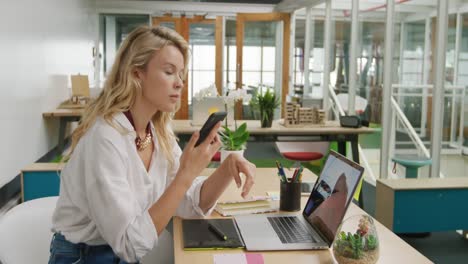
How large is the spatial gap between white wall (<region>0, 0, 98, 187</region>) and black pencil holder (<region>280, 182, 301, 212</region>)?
111 inches

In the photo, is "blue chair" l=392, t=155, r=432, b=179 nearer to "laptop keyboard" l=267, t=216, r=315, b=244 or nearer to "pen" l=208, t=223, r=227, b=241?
"laptop keyboard" l=267, t=216, r=315, b=244

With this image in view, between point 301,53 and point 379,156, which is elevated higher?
point 301,53

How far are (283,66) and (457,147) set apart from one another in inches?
192

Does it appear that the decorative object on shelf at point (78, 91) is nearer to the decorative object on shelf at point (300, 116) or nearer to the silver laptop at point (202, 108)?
the silver laptop at point (202, 108)

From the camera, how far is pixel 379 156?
5.67m

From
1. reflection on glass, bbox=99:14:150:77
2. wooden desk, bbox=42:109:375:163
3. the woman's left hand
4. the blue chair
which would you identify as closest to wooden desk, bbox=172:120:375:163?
wooden desk, bbox=42:109:375:163

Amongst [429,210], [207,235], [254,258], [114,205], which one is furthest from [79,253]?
[429,210]

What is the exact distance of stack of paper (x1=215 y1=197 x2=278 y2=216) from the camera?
185cm

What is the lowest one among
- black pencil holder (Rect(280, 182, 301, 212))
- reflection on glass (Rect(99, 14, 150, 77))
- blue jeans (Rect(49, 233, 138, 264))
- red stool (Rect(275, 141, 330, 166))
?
red stool (Rect(275, 141, 330, 166))

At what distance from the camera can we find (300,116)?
483 centimetres

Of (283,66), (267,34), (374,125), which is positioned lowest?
(374,125)

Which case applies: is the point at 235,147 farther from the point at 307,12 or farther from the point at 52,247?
the point at 307,12

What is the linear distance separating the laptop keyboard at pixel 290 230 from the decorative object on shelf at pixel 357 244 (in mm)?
192

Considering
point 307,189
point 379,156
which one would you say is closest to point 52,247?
point 307,189
